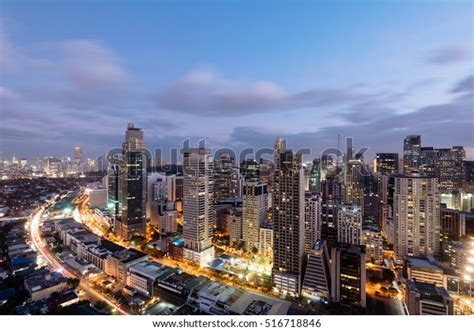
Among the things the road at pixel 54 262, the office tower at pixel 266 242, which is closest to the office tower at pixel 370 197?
the office tower at pixel 266 242

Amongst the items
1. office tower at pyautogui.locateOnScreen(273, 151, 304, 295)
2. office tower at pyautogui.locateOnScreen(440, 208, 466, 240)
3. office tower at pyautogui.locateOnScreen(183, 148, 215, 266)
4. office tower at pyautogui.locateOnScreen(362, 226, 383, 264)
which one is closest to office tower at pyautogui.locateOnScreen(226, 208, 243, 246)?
office tower at pyautogui.locateOnScreen(183, 148, 215, 266)

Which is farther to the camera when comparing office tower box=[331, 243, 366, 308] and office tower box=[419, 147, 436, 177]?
office tower box=[419, 147, 436, 177]

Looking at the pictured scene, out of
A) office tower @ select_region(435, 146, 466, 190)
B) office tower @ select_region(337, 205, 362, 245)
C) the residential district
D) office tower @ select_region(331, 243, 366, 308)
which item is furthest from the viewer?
office tower @ select_region(435, 146, 466, 190)

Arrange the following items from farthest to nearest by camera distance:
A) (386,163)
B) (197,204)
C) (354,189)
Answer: (386,163)
(354,189)
(197,204)

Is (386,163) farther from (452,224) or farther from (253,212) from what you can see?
(253,212)

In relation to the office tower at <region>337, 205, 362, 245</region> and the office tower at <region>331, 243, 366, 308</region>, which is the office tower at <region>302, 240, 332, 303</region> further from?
the office tower at <region>337, 205, 362, 245</region>

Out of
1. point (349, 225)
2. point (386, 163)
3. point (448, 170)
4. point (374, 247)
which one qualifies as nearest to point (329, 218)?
point (349, 225)
